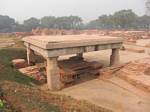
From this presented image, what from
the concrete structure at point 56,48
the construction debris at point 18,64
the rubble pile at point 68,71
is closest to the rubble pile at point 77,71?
the rubble pile at point 68,71

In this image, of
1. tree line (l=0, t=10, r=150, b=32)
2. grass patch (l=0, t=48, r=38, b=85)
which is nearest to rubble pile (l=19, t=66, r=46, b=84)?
grass patch (l=0, t=48, r=38, b=85)

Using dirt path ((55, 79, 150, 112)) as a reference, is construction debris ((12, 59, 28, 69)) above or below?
above

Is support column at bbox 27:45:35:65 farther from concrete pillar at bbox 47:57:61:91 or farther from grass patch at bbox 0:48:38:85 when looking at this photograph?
concrete pillar at bbox 47:57:61:91

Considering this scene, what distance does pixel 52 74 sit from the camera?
345 inches

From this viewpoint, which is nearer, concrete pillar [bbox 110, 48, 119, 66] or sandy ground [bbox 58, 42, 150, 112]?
sandy ground [bbox 58, 42, 150, 112]

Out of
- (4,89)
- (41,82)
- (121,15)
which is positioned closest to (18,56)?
(41,82)

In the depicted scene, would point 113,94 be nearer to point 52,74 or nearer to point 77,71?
point 52,74

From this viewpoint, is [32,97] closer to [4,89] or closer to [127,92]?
[4,89]

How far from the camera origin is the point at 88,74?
1162cm

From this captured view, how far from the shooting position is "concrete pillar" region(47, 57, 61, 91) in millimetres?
8680

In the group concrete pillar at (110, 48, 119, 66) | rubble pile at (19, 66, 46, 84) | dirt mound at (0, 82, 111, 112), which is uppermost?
concrete pillar at (110, 48, 119, 66)

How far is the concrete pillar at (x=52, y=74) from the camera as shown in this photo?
8680mm

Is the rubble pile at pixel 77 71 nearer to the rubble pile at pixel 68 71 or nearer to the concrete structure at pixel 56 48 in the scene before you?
the rubble pile at pixel 68 71

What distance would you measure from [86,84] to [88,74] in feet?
5.28
